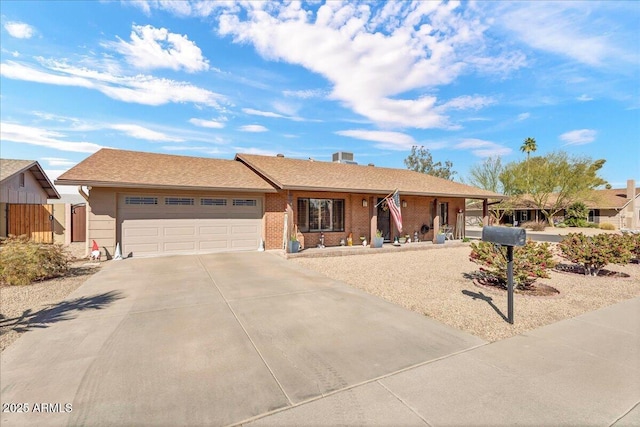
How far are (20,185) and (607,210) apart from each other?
186 feet

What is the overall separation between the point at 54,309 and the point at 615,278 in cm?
1388

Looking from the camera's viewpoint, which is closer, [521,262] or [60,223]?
[521,262]

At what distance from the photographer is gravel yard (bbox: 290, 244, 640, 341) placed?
16.8 feet

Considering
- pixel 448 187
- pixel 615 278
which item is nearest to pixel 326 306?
pixel 615 278

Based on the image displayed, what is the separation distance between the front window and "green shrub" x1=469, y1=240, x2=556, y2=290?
7526 mm

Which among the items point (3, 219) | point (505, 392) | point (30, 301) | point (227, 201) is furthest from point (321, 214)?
point (3, 219)

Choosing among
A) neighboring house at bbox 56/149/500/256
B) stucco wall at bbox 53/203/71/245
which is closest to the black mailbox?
neighboring house at bbox 56/149/500/256

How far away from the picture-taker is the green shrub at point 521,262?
6656 millimetres

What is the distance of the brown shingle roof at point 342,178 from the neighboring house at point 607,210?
2350 centimetres

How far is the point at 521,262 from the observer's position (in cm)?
677

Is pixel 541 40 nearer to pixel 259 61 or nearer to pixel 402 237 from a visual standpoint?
pixel 402 237

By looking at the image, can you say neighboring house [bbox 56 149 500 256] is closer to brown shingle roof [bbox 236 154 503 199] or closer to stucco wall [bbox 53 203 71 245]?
brown shingle roof [bbox 236 154 503 199]

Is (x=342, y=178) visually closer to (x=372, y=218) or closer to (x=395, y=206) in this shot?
(x=372, y=218)

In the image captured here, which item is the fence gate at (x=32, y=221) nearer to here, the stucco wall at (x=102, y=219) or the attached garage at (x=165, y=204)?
the attached garage at (x=165, y=204)
